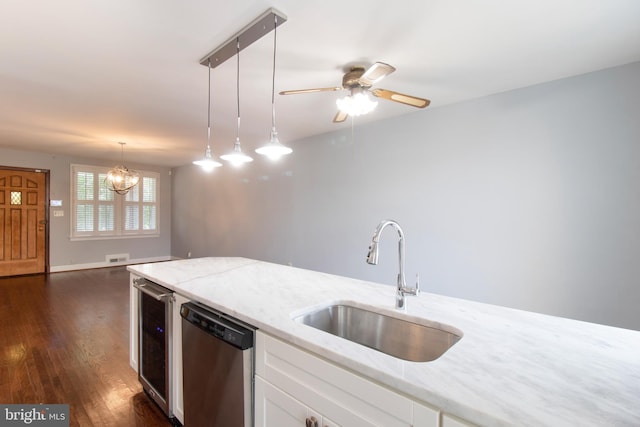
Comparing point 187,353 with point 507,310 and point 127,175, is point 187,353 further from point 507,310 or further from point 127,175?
point 127,175

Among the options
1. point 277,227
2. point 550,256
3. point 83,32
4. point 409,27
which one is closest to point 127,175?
point 277,227

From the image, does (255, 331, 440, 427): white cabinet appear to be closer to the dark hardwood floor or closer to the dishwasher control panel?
the dishwasher control panel

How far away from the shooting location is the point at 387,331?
4.69ft

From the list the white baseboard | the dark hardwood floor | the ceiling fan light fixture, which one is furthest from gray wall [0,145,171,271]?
the ceiling fan light fixture

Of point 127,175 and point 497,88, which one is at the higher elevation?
point 497,88

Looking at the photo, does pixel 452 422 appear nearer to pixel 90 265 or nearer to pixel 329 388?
pixel 329 388

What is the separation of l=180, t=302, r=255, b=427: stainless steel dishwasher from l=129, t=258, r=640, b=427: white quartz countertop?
7 centimetres

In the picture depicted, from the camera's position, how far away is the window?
6.32m

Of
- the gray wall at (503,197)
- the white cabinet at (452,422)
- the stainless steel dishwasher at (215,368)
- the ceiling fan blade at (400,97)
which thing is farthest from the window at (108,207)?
the white cabinet at (452,422)

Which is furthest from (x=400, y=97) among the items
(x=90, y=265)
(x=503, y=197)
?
(x=90, y=265)

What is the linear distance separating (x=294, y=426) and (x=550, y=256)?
2708mm

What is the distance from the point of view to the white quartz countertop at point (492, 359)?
0.72 metres

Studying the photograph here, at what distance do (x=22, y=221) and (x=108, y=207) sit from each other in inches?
55.0

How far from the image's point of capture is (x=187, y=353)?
1.61m
